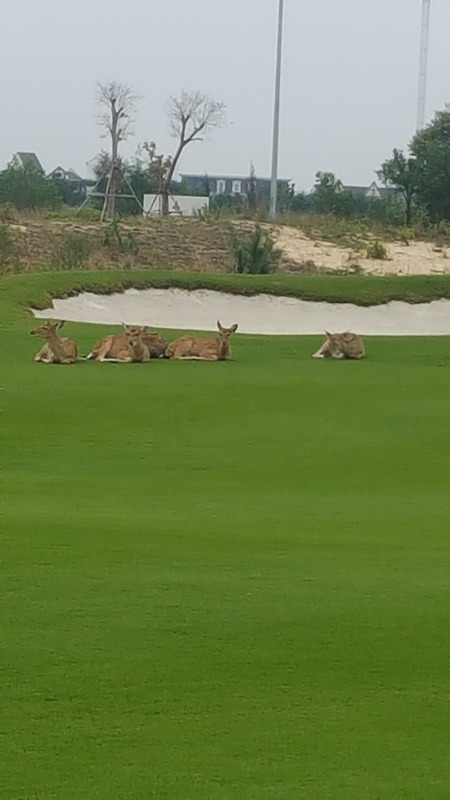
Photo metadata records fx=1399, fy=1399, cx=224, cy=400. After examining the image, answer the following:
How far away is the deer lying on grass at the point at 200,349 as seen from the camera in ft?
62.2

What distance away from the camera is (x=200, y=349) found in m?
19.0

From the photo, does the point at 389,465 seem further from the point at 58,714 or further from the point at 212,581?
the point at 58,714

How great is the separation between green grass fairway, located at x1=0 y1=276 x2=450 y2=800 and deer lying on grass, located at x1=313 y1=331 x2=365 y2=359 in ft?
21.4

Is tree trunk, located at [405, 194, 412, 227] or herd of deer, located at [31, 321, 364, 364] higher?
tree trunk, located at [405, 194, 412, 227]

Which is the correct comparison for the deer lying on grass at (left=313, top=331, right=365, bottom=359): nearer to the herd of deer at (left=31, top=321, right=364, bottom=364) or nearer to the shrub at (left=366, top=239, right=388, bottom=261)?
the herd of deer at (left=31, top=321, right=364, bottom=364)

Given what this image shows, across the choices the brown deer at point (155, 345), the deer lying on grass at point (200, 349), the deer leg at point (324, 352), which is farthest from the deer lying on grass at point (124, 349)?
the deer leg at point (324, 352)

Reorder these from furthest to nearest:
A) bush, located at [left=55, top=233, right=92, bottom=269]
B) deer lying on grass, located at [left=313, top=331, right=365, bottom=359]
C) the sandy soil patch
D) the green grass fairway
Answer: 1. the sandy soil patch
2. bush, located at [left=55, top=233, right=92, bottom=269]
3. deer lying on grass, located at [left=313, top=331, right=365, bottom=359]
4. the green grass fairway

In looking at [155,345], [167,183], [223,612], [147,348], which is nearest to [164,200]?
[167,183]

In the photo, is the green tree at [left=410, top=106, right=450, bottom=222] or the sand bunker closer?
the sand bunker

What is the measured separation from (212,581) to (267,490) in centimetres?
346

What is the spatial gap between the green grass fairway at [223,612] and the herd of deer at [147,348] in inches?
182

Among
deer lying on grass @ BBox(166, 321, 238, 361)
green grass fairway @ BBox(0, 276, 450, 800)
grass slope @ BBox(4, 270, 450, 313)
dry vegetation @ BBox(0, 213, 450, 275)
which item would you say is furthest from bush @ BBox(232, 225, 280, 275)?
green grass fairway @ BBox(0, 276, 450, 800)

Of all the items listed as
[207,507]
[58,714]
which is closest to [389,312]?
[207,507]

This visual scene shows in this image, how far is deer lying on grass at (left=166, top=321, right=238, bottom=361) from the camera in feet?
62.2
